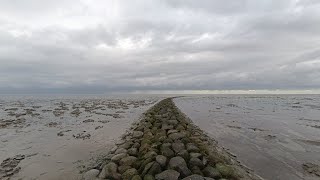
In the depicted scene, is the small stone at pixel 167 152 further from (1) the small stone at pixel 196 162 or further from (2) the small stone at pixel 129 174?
(2) the small stone at pixel 129 174

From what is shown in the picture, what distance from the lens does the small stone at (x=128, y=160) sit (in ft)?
31.6

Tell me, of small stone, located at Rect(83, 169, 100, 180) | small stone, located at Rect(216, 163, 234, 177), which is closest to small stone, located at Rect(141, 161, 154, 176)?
small stone, located at Rect(83, 169, 100, 180)

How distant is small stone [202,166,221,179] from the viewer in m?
8.42

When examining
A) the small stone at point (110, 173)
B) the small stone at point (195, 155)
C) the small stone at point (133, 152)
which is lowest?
the small stone at point (110, 173)

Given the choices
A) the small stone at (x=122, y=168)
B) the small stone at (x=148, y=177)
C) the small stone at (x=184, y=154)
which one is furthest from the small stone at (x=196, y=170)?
the small stone at (x=122, y=168)

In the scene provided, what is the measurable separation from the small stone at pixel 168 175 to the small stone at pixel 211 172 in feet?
3.59

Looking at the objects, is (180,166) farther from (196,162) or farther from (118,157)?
(118,157)

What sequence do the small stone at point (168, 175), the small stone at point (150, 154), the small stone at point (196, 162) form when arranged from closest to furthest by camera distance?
the small stone at point (168, 175), the small stone at point (196, 162), the small stone at point (150, 154)

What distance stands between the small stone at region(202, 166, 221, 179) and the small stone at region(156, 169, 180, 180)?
1095mm

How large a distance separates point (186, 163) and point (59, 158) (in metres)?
6.43

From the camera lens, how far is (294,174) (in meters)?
10.2

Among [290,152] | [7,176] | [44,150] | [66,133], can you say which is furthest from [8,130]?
[290,152]

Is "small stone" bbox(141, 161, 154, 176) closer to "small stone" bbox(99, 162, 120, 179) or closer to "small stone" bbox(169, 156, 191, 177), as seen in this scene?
"small stone" bbox(169, 156, 191, 177)

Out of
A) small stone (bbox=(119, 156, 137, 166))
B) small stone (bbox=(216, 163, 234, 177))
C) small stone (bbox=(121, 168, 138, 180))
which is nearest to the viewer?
small stone (bbox=(121, 168, 138, 180))
